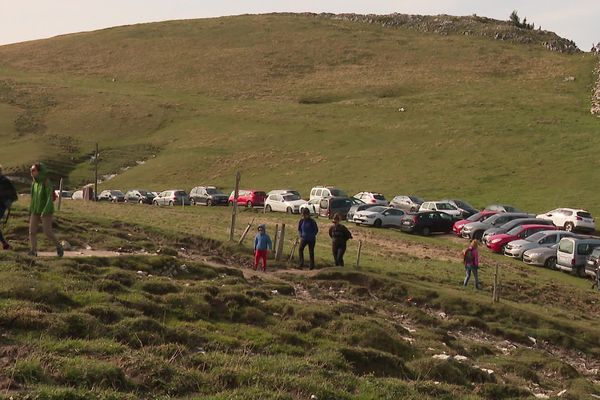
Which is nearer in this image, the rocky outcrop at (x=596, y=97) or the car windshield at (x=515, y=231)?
the car windshield at (x=515, y=231)

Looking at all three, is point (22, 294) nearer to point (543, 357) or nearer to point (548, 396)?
point (548, 396)

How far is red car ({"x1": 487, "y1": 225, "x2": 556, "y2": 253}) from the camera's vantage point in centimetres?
3678

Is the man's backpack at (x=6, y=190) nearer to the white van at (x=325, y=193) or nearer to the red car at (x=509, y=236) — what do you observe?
the red car at (x=509, y=236)

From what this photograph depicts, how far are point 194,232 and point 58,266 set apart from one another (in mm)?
15280

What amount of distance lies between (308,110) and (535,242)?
2283 inches

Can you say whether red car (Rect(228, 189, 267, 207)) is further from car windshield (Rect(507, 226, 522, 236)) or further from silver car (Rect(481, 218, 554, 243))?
car windshield (Rect(507, 226, 522, 236))

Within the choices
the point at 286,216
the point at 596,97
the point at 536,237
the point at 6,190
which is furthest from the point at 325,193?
the point at 596,97

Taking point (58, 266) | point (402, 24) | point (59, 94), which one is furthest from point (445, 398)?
point (402, 24)

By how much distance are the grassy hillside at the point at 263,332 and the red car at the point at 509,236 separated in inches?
454

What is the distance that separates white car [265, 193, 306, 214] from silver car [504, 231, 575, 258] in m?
17.9

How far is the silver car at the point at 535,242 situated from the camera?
34719 millimetres

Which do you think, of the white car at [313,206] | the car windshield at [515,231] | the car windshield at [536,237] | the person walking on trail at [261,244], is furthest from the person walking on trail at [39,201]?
the white car at [313,206]

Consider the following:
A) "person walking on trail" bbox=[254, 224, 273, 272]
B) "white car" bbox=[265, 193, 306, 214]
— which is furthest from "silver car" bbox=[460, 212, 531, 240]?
"person walking on trail" bbox=[254, 224, 273, 272]

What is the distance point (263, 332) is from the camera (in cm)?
1220
